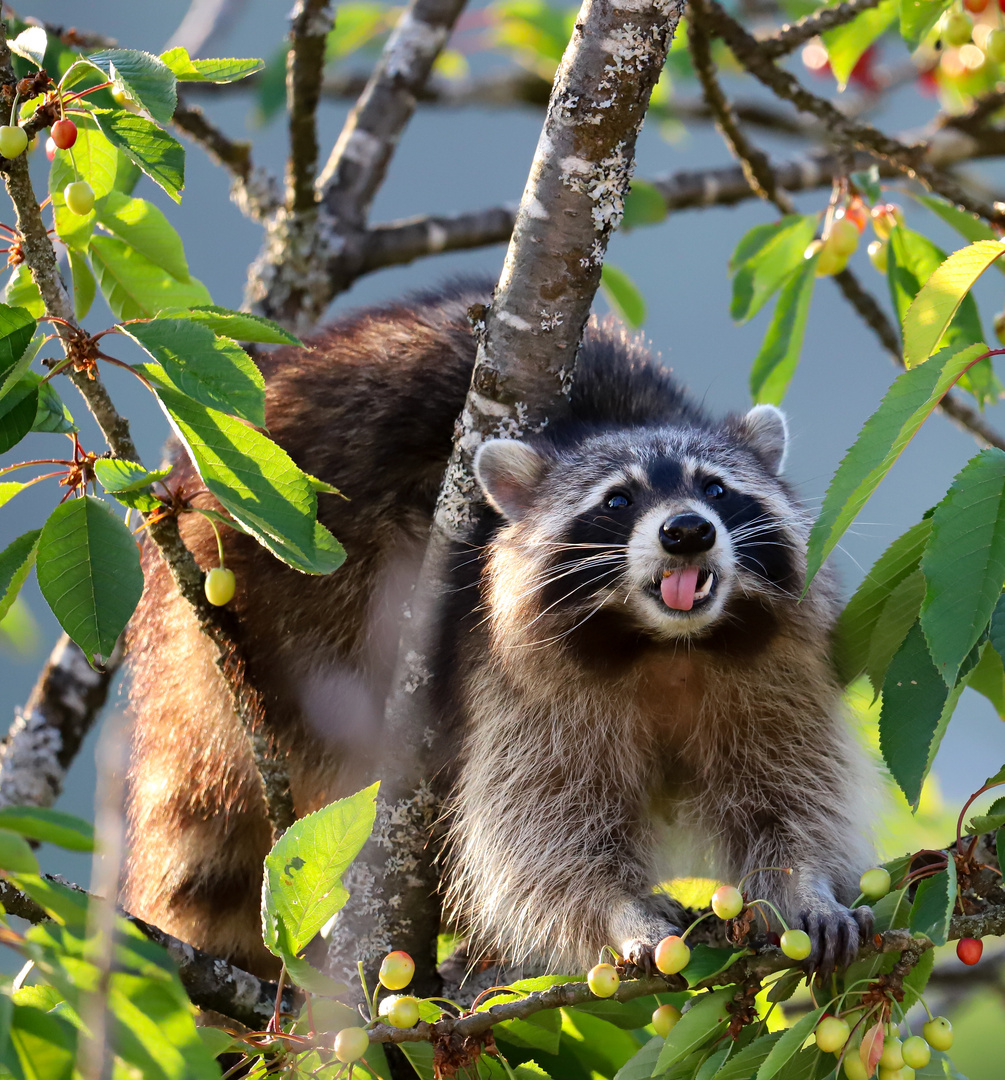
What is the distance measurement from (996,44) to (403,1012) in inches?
105

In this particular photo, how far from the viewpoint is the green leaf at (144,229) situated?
87.7 inches

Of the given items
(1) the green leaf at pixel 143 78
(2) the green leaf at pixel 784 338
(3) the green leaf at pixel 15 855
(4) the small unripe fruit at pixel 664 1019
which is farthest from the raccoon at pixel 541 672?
(3) the green leaf at pixel 15 855

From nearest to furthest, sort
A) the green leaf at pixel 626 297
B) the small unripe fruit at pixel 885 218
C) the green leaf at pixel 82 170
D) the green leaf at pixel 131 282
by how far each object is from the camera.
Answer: the green leaf at pixel 82 170
the green leaf at pixel 131 282
the small unripe fruit at pixel 885 218
the green leaf at pixel 626 297

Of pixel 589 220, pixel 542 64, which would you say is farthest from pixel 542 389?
pixel 542 64

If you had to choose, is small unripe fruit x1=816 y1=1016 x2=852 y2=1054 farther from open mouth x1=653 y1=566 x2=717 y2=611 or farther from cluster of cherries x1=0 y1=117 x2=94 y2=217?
cluster of cherries x1=0 y1=117 x2=94 y2=217

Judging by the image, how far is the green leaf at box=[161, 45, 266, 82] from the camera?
1.81m

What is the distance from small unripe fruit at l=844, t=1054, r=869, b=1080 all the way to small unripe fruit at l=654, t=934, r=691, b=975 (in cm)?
27

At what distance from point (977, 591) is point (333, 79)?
4.55 m

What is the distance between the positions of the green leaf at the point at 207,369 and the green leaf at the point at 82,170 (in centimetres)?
43

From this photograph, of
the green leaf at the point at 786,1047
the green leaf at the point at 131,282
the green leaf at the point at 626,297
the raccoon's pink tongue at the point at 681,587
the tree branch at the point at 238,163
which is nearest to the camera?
the green leaf at the point at 786,1047

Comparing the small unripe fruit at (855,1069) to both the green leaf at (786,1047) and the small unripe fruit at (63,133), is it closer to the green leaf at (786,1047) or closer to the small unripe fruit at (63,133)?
the green leaf at (786,1047)

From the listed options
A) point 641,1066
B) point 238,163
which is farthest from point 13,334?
point 238,163

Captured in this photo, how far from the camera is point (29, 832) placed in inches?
48.9

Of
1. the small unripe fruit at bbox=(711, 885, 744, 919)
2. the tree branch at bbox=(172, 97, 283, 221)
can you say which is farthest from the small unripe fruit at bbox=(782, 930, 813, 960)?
the tree branch at bbox=(172, 97, 283, 221)
